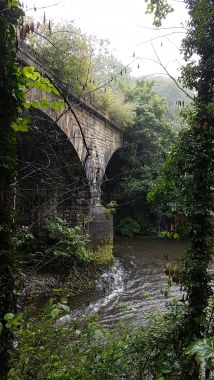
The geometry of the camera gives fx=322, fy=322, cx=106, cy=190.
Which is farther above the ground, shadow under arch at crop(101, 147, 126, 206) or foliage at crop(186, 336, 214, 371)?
shadow under arch at crop(101, 147, 126, 206)

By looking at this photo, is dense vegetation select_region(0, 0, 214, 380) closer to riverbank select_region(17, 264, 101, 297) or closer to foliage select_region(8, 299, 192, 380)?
foliage select_region(8, 299, 192, 380)

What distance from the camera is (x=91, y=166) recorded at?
1027 cm

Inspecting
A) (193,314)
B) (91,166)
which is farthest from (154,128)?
(193,314)

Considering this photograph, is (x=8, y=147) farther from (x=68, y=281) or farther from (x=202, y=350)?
(x=68, y=281)

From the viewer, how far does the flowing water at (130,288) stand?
20.8ft

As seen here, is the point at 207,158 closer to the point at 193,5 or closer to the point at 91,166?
the point at 193,5

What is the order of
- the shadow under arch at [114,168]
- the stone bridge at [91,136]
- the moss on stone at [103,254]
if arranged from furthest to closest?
the shadow under arch at [114,168], the moss on stone at [103,254], the stone bridge at [91,136]

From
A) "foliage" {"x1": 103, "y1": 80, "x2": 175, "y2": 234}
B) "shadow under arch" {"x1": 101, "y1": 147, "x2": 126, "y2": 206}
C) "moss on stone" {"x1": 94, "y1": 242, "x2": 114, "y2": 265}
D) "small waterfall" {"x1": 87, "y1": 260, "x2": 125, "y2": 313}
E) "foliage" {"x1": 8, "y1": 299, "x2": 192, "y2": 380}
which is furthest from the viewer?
"shadow under arch" {"x1": 101, "y1": 147, "x2": 126, "y2": 206}

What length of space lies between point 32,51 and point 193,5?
3.53 meters

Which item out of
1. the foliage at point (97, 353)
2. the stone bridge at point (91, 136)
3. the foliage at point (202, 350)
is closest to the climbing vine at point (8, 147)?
the foliage at point (97, 353)

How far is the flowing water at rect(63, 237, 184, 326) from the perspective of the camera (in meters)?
6.34

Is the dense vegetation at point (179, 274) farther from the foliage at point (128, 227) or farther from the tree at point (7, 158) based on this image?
the foliage at point (128, 227)

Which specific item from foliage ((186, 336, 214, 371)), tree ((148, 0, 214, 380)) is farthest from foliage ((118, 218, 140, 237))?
foliage ((186, 336, 214, 371))

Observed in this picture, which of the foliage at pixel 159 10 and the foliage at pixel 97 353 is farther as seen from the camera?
the foliage at pixel 159 10
